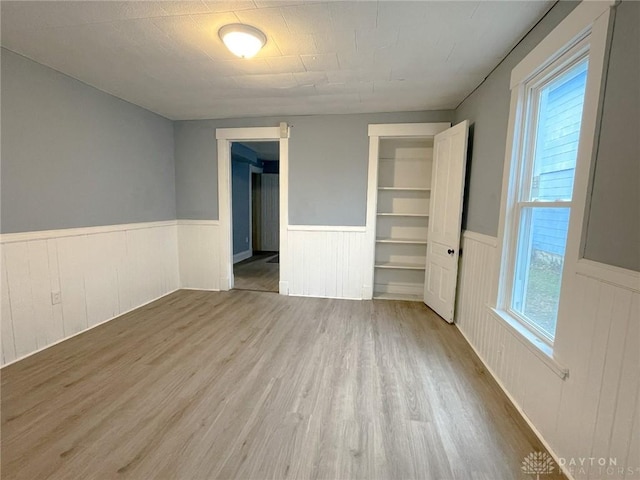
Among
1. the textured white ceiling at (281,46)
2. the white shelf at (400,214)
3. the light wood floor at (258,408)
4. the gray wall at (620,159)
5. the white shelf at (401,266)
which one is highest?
the textured white ceiling at (281,46)

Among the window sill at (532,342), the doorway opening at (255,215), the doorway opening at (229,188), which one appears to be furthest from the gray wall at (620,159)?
the doorway opening at (255,215)

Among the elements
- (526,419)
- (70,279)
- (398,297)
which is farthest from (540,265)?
(70,279)

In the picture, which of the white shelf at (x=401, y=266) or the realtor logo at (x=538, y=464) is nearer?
the realtor logo at (x=538, y=464)

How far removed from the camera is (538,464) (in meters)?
1.35

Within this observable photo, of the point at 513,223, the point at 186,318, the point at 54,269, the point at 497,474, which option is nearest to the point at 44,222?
the point at 54,269

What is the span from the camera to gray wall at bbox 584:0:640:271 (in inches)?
40.9

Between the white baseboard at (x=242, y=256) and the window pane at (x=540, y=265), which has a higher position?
the window pane at (x=540, y=265)

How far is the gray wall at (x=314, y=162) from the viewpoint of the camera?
356 centimetres

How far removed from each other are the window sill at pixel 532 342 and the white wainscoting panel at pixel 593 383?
21mm

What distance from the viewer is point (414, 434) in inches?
59.7

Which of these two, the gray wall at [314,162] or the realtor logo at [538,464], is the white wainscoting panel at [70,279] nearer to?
the gray wall at [314,162]

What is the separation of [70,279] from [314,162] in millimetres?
2834

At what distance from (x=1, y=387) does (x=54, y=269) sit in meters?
0.94

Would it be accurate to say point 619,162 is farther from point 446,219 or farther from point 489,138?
point 446,219
